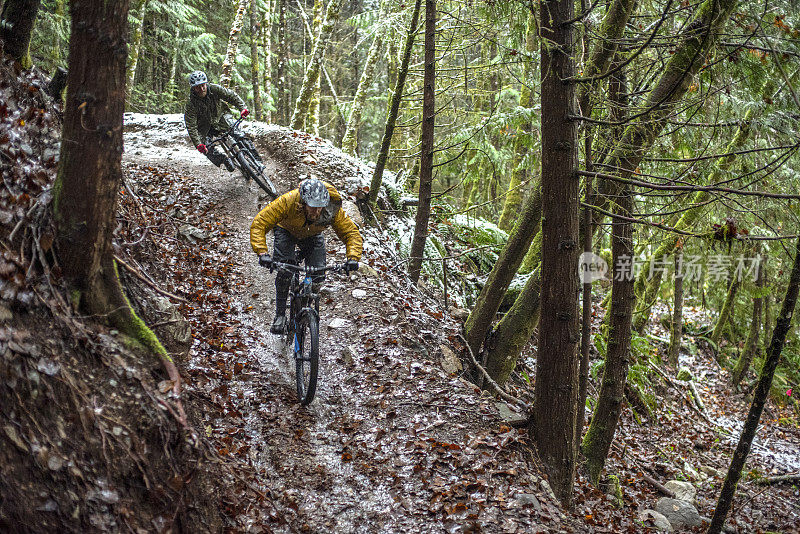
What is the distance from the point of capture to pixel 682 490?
30.1 feet

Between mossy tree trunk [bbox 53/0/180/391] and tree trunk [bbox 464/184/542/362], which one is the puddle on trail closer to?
mossy tree trunk [bbox 53/0/180/391]

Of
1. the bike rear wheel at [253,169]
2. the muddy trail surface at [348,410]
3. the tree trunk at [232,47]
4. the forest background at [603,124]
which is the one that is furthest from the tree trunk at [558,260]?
the tree trunk at [232,47]

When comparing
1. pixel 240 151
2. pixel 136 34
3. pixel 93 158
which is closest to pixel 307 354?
pixel 93 158

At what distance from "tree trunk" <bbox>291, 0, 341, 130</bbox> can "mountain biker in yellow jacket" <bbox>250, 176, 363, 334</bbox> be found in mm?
9501

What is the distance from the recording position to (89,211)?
362 centimetres

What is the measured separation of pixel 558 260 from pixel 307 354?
10.5 ft

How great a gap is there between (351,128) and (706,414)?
12.8 m

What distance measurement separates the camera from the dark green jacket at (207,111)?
1007cm

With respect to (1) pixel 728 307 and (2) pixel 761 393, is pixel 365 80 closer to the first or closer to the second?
(2) pixel 761 393

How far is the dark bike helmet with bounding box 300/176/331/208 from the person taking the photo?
6031mm

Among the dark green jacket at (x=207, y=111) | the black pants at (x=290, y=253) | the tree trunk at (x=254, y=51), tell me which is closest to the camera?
the black pants at (x=290, y=253)

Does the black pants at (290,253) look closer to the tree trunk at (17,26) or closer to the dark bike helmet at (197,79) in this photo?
the tree trunk at (17,26)

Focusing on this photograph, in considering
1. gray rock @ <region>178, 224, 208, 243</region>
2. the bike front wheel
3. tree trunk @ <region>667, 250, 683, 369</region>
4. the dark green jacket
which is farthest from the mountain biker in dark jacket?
tree trunk @ <region>667, 250, 683, 369</region>

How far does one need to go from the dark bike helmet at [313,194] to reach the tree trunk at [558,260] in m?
2.58
